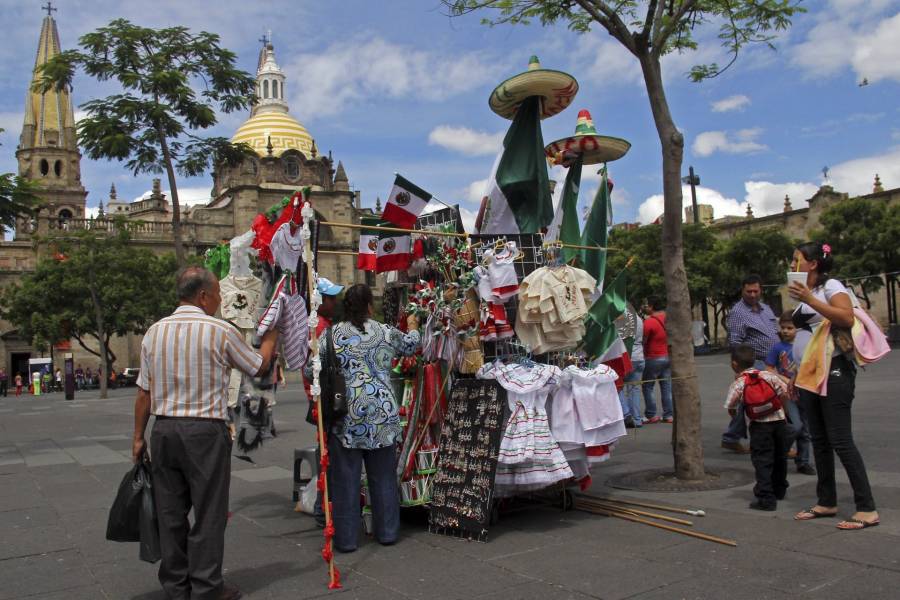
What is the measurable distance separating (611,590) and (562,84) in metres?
4.03

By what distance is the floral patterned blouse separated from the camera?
5395 mm

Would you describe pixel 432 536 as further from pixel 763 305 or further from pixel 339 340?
pixel 763 305

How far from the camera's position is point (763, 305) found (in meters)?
8.34

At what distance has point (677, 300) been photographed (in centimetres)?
724

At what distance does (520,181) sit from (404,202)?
3.35 feet

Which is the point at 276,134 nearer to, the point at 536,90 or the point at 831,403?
the point at 536,90

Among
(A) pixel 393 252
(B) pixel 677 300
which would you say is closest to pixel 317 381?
(A) pixel 393 252

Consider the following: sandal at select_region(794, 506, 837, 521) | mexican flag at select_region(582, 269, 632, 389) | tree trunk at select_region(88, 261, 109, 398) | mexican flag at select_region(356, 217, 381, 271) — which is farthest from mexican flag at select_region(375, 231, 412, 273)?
tree trunk at select_region(88, 261, 109, 398)

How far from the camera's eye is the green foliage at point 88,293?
34.9 metres

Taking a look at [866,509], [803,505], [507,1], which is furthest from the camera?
[507,1]

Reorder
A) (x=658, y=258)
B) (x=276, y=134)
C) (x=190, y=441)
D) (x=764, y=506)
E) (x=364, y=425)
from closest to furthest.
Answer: (x=190, y=441) → (x=364, y=425) → (x=764, y=506) → (x=658, y=258) → (x=276, y=134)

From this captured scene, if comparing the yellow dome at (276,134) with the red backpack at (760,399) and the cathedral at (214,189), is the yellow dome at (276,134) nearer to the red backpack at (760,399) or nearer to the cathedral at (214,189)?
the cathedral at (214,189)

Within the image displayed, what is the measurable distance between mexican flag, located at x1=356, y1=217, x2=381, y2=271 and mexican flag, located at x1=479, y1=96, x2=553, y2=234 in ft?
3.29

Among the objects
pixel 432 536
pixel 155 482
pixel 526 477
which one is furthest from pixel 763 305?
pixel 155 482
